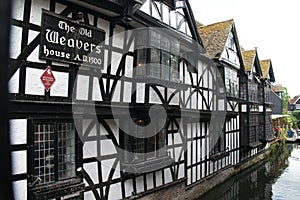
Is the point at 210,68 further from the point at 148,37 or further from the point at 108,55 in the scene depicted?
the point at 108,55

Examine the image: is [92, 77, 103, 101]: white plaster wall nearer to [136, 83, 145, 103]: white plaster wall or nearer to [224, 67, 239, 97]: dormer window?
[136, 83, 145, 103]: white plaster wall

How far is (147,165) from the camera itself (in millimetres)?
7781

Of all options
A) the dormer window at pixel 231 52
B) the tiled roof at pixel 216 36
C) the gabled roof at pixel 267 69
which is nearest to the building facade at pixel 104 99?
the tiled roof at pixel 216 36

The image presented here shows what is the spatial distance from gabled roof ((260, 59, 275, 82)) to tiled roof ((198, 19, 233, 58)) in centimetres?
966

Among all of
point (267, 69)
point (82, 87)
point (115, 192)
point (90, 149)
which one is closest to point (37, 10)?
point (82, 87)

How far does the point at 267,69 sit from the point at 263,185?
41.8 ft

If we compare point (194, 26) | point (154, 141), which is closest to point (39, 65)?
point (154, 141)

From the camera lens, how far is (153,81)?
780cm

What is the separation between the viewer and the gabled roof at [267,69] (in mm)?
23211

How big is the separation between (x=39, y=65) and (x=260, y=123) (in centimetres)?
1939

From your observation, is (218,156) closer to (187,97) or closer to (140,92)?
(187,97)

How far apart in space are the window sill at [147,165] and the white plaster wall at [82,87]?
7.35 feet

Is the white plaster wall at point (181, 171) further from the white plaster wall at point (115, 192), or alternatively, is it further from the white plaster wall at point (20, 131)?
the white plaster wall at point (20, 131)

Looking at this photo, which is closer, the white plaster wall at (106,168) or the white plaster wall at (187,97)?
the white plaster wall at (106,168)
